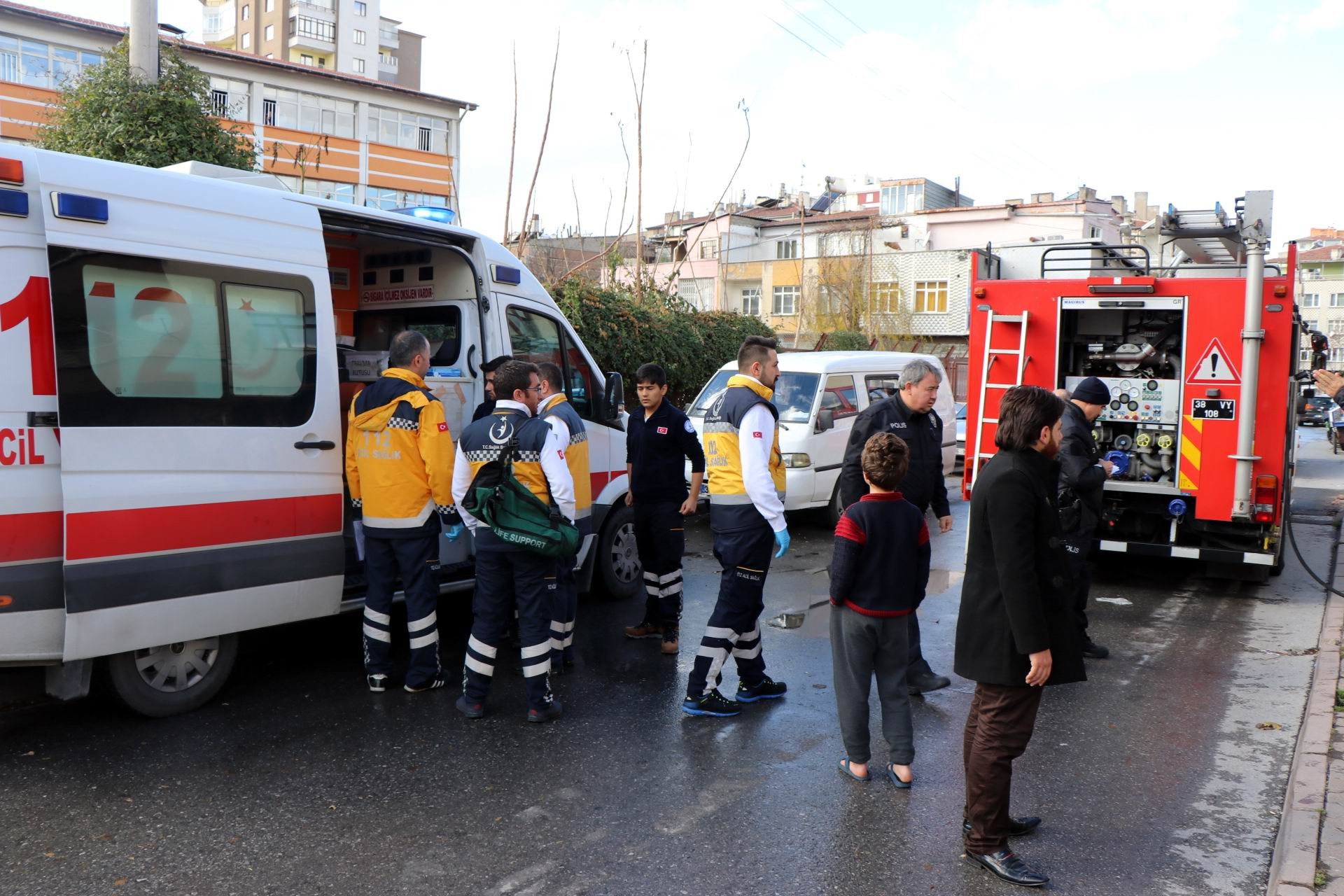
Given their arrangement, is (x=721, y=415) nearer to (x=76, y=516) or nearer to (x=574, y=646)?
(x=574, y=646)

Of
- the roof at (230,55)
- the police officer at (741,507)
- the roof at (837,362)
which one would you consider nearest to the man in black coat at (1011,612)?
the police officer at (741,507)

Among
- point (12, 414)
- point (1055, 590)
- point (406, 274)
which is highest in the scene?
point (406, 274)

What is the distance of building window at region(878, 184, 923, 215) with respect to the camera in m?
61.2

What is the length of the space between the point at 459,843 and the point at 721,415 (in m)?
2.48

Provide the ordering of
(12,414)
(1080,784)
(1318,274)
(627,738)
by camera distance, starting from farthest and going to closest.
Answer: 1. (1318,274)
2. (627,738)
3. (1080,784)
4. (12,414)

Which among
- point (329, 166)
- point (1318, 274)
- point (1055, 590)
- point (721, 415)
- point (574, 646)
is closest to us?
point (1055, 590)

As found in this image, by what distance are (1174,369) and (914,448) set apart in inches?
172

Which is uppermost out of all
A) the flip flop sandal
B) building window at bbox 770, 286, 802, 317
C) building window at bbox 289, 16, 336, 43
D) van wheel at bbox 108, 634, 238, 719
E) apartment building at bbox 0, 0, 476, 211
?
building window at bbox 289, 16, 336, 43

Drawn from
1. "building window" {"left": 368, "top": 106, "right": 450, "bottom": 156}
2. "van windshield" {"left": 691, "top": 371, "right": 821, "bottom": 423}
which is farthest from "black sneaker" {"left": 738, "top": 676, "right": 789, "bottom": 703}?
"building window" {"left": 368, "top": 106, "right": 450, "bottom": 156}

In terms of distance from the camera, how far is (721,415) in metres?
5.40

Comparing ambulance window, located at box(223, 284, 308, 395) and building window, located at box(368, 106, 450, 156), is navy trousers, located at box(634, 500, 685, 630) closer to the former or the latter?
ambulance window, located at box(223, 284, 308, 395)

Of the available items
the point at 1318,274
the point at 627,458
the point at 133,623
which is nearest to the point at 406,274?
the point at 627,458

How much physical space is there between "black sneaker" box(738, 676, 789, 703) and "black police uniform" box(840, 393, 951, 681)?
2.31ft

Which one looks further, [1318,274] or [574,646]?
[1318,274]
